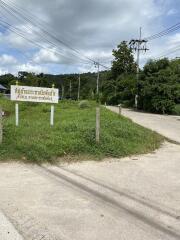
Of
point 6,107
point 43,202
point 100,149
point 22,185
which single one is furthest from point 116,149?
point 6,107

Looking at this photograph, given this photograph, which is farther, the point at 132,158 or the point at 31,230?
the point at 132,158

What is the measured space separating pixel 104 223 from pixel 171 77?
31.3 meters

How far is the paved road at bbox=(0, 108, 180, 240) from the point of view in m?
4.92

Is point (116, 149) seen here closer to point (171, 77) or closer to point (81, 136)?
point (81, 136)

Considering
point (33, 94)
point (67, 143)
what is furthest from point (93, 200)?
point (33, 94)

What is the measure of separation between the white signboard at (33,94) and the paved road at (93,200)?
15.2 feet

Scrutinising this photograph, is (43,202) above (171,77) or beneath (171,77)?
beneath

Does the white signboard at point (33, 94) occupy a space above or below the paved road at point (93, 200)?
above

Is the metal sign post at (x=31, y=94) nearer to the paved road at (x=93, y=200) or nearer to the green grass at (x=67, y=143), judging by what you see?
the green grass at (x=67, y=143)

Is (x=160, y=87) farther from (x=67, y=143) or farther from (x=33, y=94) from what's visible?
(x=67, y=143)

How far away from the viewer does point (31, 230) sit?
4871mm

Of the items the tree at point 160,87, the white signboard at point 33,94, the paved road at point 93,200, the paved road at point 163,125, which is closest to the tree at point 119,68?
the tree at point 160,87

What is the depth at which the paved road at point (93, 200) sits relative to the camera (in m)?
4.92

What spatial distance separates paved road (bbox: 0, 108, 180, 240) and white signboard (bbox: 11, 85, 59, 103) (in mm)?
4647
